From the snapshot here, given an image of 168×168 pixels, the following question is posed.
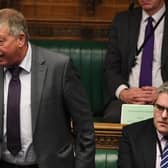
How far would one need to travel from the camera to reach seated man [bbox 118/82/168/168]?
104 inches

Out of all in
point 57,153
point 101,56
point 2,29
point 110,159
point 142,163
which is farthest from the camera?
point 101,56

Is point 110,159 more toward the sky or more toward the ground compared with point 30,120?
more toward the ground

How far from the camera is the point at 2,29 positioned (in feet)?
7.31

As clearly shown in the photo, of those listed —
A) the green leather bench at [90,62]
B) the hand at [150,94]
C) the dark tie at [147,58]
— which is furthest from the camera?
the green leather bench at [90,62]

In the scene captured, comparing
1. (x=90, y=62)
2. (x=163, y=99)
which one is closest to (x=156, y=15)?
(x=90, y=62)

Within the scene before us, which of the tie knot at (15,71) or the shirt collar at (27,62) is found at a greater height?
the shirt collar at (27,62)

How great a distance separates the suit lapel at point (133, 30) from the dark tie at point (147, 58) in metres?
0.07

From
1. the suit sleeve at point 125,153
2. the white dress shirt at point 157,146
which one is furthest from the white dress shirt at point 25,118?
the white dress shirt at point 157,146

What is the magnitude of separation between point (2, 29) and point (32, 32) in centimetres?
215

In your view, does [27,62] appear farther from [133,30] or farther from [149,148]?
[133,30]

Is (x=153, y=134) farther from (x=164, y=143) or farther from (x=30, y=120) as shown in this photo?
(x=30, y=120)

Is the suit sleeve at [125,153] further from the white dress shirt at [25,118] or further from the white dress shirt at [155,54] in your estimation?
the white dress shirt at [155,54]

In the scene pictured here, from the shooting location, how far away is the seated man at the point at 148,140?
2.64 m

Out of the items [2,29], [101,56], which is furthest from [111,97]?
[2,29]
